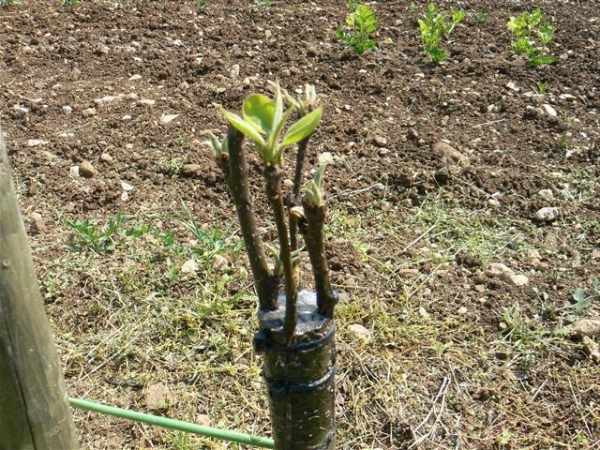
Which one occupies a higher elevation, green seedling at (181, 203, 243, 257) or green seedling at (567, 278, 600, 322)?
green seedling at (181, 203, 243, 257)

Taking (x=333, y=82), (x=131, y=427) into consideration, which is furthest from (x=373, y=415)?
(x=333, y=82)

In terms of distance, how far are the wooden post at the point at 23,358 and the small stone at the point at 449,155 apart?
2283 mm

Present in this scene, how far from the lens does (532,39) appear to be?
15.9 ft

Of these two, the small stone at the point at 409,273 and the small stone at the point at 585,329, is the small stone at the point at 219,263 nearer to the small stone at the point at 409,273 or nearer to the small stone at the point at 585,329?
the small stone at the point at 409,273

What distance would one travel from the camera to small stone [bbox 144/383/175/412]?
247 centimetres

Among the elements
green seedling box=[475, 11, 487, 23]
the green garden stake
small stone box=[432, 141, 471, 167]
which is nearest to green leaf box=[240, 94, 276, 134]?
the green garden stake

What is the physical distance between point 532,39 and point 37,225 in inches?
127

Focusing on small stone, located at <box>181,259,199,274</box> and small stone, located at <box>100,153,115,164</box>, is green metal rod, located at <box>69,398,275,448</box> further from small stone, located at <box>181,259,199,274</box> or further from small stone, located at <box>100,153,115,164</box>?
small stone, located at <box>100,153,115,164</box>

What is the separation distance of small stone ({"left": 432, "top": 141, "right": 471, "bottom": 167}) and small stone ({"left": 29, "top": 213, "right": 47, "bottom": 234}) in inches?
69.8

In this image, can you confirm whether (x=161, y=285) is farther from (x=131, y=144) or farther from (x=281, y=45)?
(x=281, y=45)

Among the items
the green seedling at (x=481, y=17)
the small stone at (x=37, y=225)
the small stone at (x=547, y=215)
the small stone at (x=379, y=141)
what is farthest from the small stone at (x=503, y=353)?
the green seedling at (x=481, y=17)

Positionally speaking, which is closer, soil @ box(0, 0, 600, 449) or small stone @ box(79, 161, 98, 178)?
soil @ box(0, 0, 600, 449)

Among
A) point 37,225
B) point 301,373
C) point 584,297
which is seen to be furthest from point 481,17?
point 301,373

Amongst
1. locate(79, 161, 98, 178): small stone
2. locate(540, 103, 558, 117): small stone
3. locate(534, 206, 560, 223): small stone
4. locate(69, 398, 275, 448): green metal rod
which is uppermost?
locate(69, 398, 275, 448): green metal rod
